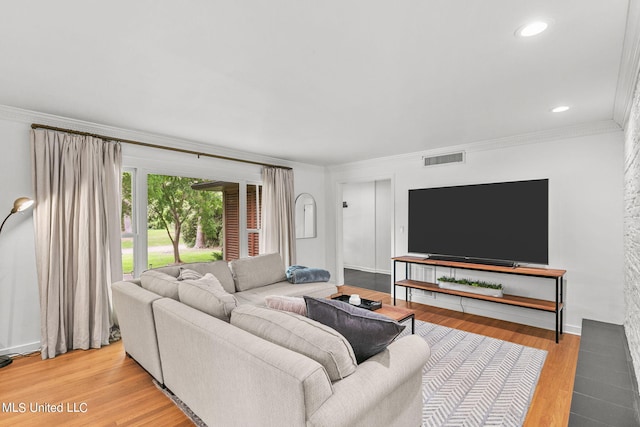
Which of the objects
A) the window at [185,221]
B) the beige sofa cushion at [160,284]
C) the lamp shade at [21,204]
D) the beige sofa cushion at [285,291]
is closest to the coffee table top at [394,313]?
the beige sofa cushion at [285,291]

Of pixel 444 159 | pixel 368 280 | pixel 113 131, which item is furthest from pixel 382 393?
pixel 368 280

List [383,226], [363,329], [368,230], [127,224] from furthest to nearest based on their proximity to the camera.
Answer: [368,230], [383,226], [127,224], [363,329]

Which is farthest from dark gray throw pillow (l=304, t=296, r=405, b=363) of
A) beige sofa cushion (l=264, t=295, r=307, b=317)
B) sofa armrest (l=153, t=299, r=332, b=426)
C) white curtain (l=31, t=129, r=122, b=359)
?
white curtain (l=31, t=129, r=122, b=359)

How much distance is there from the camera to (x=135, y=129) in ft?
12.3

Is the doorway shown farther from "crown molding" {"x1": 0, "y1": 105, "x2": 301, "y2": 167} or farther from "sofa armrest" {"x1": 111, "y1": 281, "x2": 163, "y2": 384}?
"sofa armrest" {"x1": 111, "y1": 281, "x2": 163, "y2": 384}

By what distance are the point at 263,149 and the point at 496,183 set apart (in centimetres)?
333

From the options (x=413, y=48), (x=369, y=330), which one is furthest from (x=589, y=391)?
(x=413, y=48)

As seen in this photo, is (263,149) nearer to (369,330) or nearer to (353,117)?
(353,117)

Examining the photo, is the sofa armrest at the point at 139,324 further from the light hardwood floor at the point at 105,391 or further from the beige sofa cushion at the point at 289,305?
the beige sofa cushion at the point at 289,305

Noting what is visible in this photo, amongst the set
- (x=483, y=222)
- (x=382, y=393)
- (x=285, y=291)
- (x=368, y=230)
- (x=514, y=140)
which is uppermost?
(x=514, y=140)

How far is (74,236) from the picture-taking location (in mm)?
3320

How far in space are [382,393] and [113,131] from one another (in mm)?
3919

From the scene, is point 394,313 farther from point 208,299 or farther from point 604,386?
point 208,299

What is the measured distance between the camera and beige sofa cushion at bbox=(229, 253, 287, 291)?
4.16 meters
